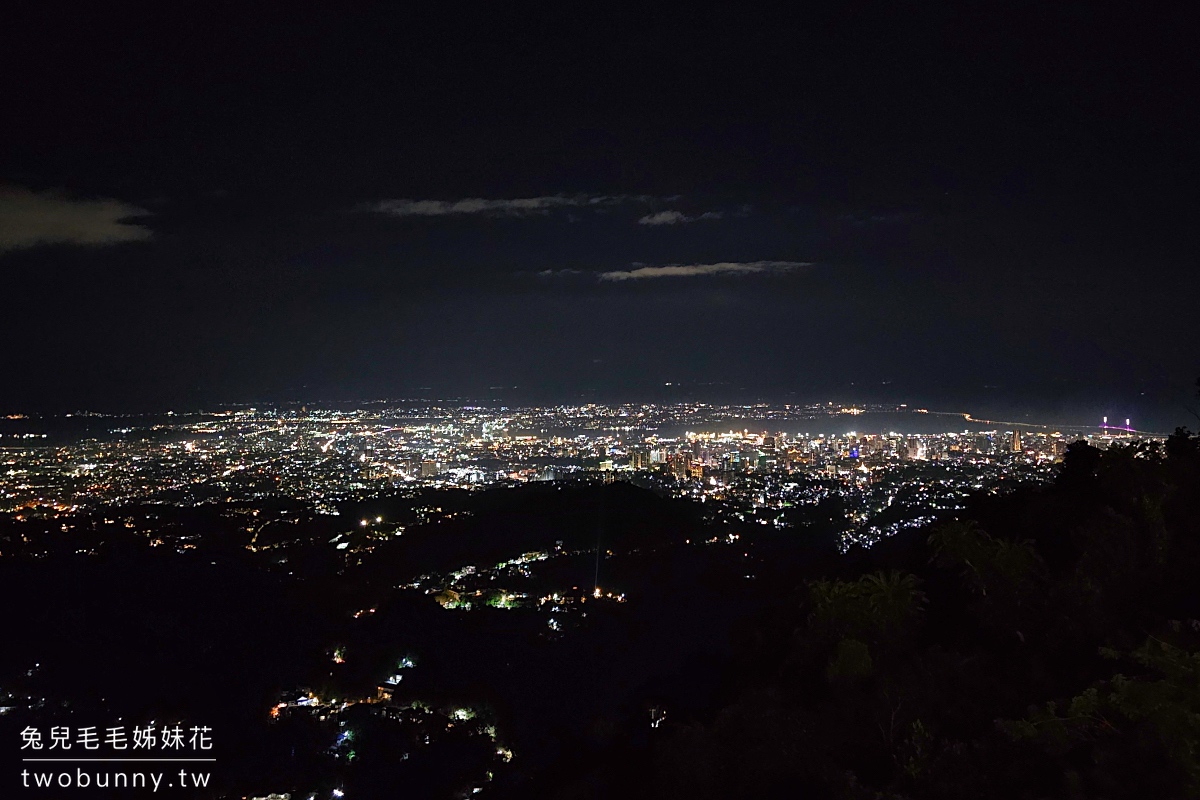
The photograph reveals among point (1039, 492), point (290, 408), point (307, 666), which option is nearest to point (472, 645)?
point (307, 666)

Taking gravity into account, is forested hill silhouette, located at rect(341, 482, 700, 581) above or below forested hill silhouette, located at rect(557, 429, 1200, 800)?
below

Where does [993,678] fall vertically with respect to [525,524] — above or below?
above

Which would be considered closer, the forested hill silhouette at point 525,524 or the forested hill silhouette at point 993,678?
the forested hill silhouette at point 993,678

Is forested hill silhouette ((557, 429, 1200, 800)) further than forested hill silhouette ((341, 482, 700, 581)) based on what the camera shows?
No

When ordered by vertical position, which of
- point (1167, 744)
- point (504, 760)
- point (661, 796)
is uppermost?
point (1167, 744)

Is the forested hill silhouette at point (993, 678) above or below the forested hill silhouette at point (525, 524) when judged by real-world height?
above

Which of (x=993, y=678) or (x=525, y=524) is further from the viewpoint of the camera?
(x=525, y=524)

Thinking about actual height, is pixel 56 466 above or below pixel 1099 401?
below

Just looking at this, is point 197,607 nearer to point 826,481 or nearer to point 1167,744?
point 1167,744
